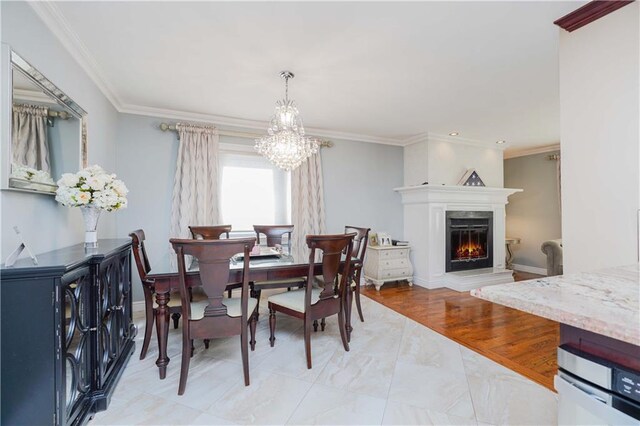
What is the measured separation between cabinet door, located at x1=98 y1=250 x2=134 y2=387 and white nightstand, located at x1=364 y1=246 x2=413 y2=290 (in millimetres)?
3219

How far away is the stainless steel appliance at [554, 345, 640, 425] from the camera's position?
0.64 meters

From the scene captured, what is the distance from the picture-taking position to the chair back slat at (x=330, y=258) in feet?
6.86

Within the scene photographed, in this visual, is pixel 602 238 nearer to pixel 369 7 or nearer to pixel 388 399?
pixel 388 399

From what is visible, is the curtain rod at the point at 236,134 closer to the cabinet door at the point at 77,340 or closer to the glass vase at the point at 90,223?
the glass vase at the point at 90,223

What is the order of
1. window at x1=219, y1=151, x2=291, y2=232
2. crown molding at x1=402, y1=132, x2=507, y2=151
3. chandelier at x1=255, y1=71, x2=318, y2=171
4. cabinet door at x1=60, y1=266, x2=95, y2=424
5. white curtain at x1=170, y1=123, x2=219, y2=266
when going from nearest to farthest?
1. cabinet door at x1=60, y1=266, x2=95, y2=424
2. chandelier at x1=255, y1=71, x2=318, y2=171
3. white curtain at x1=170, y1=123, x2=219, y2=266
4. window at x1=219, y1=151, x2=291, y2=232
5. crown molding at x1=402, y1=132, x2=507, y2=151

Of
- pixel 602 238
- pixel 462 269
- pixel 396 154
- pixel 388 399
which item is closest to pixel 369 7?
pixel 602 238

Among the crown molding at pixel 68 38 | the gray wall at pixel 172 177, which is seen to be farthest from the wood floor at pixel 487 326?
the crown molding at pixel 68 38

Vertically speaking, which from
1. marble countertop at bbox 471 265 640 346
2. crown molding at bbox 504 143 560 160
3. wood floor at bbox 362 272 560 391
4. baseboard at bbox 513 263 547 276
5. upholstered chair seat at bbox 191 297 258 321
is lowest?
wood floor at bbox 362 272 560 391

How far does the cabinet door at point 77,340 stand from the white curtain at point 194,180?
1.93 metres

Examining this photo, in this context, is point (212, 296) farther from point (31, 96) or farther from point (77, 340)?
point (31, 96)

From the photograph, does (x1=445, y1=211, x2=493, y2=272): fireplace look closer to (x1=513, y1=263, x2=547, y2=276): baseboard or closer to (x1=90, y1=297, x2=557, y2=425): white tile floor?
(x1=513, y1=263, x2=547, y2=276): baseboard

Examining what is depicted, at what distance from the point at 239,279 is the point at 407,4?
2.19 meters

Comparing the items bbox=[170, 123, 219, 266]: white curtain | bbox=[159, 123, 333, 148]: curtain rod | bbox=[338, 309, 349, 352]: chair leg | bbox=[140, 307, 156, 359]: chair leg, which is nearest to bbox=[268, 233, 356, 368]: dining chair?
bbox=[338, 309, 349, 352]: chair leg

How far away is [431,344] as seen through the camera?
2.53 m
